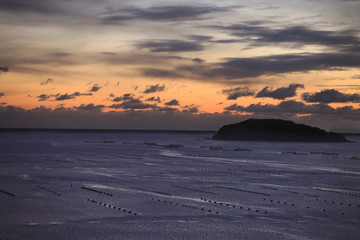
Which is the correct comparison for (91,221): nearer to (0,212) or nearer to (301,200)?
(0,212)

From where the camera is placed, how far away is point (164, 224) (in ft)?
106

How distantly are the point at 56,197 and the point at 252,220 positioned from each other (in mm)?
20425

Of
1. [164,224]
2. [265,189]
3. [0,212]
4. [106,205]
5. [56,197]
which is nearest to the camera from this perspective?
[164,224]

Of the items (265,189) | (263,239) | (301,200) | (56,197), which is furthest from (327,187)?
(56,197)

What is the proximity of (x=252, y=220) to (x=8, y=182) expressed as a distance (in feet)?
110

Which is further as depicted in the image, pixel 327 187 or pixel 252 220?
pixel 327 187

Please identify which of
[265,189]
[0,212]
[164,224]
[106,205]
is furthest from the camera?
[265,189]

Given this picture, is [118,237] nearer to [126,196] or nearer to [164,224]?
[164,224]

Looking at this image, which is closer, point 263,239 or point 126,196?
point 263,239

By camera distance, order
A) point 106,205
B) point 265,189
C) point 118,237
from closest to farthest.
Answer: point 118,237, point 106,205, point 265,189

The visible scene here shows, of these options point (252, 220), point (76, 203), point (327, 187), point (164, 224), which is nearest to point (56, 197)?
point (76, 203)

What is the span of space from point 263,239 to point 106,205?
1622cm

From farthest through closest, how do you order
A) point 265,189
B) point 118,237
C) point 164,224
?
point 265,189, point 164,224, point 118,237

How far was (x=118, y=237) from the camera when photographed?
94.0 ft
